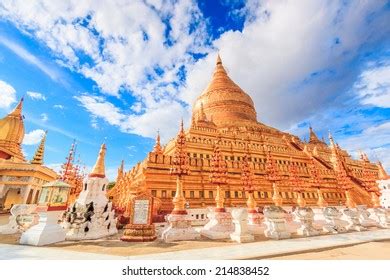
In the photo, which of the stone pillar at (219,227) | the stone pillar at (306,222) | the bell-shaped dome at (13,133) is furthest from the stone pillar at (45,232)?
the bell-shaped dome at (13,133)

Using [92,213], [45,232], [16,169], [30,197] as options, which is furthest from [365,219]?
[16,169]

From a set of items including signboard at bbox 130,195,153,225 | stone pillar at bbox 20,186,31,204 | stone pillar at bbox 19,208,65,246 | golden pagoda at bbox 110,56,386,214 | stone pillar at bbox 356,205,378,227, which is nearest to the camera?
stone pillar at bbox 19,208,65,246

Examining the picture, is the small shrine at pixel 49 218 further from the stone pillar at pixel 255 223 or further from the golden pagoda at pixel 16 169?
the golden pagoda at pixel 16 169

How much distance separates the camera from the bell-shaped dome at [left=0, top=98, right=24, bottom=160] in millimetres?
26795

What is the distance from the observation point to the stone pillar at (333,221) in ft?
40.5

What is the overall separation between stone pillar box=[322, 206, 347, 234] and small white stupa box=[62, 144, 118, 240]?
41.3 feet

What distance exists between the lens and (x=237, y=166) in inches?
942

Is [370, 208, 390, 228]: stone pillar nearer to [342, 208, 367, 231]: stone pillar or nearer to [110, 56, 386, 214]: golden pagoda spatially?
[110, 56, 386, 214]: golden pagoda

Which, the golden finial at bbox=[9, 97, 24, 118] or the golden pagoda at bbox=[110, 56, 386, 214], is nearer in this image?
the golden pagoda at bbox=[110, 56, 386, 214]

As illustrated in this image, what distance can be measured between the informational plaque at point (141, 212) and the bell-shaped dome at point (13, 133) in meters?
25.0

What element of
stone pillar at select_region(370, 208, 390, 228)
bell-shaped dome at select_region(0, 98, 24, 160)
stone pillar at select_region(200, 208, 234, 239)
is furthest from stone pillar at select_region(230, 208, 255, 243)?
bell-shaped dome at select_region(0, 98, 24, 160)

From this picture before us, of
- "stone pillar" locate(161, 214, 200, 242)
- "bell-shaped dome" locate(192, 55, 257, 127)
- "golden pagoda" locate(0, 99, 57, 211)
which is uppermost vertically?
"bell-shaped dome" locate(192, 55, 257, 127)

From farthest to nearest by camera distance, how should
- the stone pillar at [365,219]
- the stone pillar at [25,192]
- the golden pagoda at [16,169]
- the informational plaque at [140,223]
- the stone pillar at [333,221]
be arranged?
the stone pillar at [25,192] → the golden pagoda at [16,169] → the stone pillar at [365,219] → the stone pillar at [333,221] → the informational plaque at [140,223]
